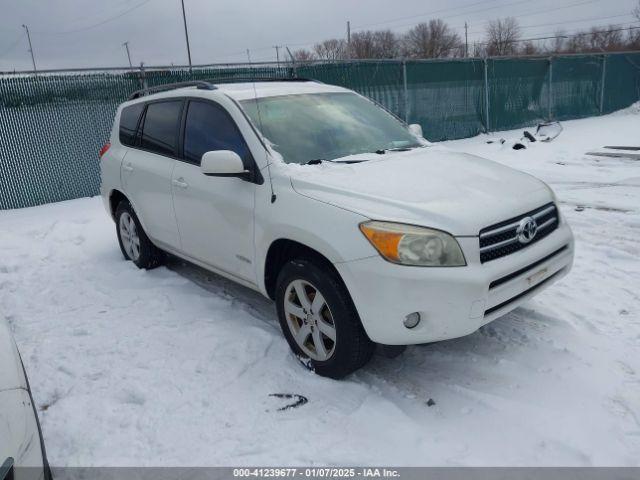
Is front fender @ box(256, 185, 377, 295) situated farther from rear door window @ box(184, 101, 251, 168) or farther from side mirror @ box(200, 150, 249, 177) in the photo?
rear door window @ box(184, 101, 251, 168)

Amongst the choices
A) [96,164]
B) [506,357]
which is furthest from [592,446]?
[96,164]

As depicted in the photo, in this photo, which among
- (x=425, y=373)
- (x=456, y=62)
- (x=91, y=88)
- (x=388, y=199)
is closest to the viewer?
(x=388, y=199)

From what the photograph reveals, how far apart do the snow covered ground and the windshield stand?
1.40m

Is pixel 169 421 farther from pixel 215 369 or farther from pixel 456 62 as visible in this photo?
pixel 456 62

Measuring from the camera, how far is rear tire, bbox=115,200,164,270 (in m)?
5.30

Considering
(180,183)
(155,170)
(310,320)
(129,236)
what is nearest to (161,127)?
(155,170)

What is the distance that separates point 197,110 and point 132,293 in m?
1.85

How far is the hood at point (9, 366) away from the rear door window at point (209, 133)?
5.94ft

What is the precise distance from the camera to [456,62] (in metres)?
14.4

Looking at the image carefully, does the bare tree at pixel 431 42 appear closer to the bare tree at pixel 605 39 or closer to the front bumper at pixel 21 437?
the bare tree at pixel 605 39

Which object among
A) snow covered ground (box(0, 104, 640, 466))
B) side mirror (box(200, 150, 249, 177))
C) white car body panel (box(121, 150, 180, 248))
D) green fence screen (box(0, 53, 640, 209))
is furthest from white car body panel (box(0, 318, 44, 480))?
green fence screen (box(0, 53, 640, 209))

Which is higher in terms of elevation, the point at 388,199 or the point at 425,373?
the point at 388,199

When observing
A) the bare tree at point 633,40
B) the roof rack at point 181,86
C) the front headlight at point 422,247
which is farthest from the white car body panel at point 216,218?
the bare tree at point 633,40

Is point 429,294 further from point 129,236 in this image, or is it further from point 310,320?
point 129,236
